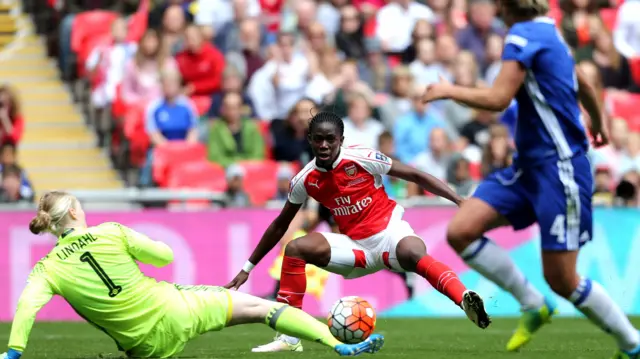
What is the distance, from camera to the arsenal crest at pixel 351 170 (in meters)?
8.96

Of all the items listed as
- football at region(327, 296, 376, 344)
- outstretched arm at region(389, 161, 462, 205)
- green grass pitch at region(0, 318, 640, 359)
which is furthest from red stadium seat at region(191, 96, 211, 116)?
football at region(327, 296, 376, 344)

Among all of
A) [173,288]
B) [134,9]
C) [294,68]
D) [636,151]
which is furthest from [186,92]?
[173,288]

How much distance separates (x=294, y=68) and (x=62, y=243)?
864 cm

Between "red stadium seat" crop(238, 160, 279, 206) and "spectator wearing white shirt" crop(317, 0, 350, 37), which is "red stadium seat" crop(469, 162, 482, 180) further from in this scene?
"spectator wearing white shirt" crop(317, 0, 350, 37)

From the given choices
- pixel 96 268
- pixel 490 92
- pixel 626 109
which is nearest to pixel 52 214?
pixel 96 268

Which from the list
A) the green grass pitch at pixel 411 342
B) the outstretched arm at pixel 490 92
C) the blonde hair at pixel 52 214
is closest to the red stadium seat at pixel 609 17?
the green grass pitch at pixel 411 342

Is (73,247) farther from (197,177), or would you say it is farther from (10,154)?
(197,177)

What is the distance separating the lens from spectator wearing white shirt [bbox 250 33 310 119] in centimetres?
1602

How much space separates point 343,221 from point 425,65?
835 centimetres

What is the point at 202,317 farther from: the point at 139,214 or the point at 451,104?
the point at 451,104

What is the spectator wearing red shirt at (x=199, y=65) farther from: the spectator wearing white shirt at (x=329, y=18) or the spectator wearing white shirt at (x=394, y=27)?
the spectator wearing white shirt at (x=394, y=27)

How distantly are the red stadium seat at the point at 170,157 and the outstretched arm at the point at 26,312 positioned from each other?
287 inches

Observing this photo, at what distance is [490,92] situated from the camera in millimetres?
7289

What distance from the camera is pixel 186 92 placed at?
16.1 m
